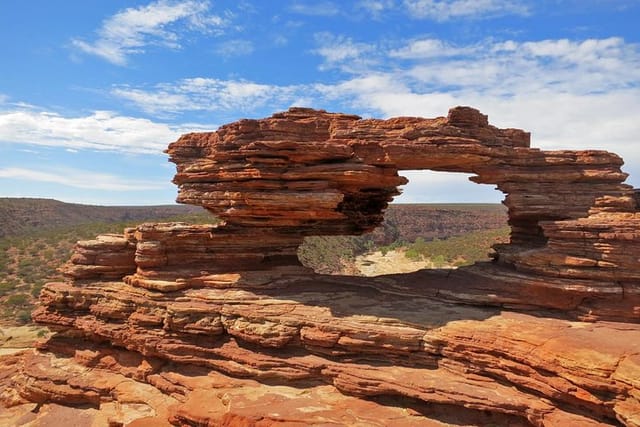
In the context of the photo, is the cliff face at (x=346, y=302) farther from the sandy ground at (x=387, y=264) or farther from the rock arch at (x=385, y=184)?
the sandy ground at (x=387, y=264)

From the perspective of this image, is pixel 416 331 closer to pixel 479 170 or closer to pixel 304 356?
pixel 304 356

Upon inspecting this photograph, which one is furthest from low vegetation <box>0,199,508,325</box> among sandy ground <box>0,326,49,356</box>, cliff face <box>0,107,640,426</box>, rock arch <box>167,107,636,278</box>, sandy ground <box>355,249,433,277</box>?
cliff face <box>0,107,640,426</box>

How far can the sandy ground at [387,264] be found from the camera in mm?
59531

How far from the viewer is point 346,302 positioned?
58.5ft

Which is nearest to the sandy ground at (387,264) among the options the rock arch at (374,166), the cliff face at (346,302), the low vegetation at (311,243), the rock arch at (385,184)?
the low vegetation at (311,243)

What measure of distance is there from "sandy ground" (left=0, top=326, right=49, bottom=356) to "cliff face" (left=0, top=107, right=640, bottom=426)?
13249 mm

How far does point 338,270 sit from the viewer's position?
5856 cm

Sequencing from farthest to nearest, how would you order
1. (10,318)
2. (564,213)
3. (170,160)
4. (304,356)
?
1. (10,318)
2. (170,160)
3. (564,213)
4. (304,356)

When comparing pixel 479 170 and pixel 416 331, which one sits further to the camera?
pixel 479 170

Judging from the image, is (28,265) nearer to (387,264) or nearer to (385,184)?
(387,264)

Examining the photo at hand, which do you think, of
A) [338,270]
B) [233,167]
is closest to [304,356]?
[233,167]

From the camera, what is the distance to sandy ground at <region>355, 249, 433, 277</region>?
59.5m

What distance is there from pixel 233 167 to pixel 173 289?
19.5ft

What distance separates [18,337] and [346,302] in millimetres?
32709
